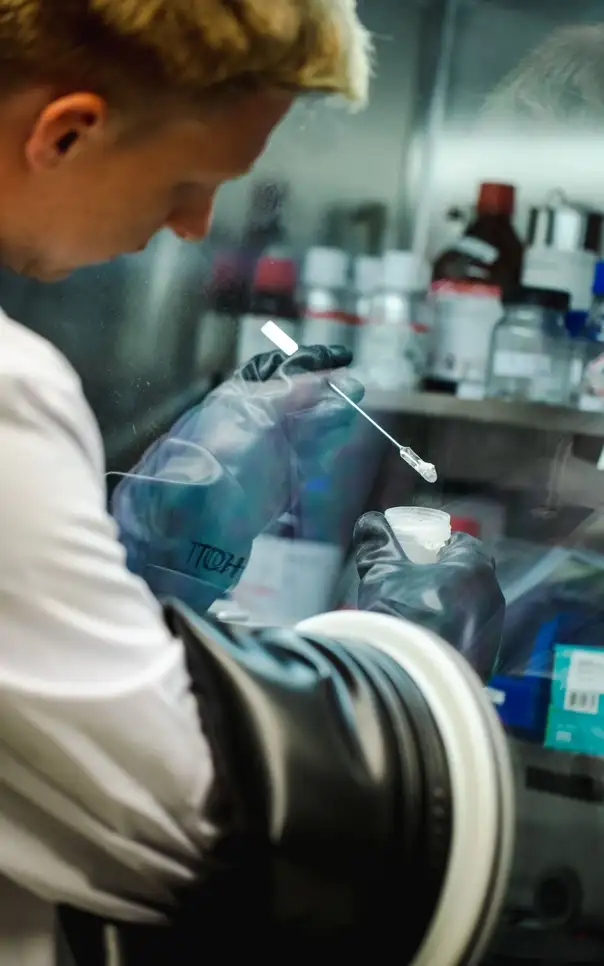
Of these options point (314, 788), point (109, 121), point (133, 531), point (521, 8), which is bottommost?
point (314, 788)

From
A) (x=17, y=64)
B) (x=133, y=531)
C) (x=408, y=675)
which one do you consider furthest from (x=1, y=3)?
(x=408, y=675)

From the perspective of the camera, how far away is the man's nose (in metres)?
0.66

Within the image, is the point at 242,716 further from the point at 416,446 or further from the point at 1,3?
the point at 1,3

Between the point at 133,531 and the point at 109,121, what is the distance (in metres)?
0.29

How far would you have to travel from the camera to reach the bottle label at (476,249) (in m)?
0.85

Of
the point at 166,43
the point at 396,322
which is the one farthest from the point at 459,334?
the point at 166,43

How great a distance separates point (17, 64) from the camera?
22.2 inches

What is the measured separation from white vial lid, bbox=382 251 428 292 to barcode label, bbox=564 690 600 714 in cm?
36

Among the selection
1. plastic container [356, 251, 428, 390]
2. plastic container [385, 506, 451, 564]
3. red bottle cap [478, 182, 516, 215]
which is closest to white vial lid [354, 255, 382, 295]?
plastic container [356, 251, 428, 390]

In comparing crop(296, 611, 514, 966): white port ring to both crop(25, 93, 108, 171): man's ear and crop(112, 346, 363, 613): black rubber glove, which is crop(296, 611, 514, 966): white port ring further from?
crop(25, 93, 108, 171): man's ear

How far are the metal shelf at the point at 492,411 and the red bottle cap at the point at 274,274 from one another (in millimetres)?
124

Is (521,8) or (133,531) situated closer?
(133,531)

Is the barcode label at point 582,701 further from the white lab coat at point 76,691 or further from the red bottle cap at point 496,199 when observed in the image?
the red bottle cap at point 496,199

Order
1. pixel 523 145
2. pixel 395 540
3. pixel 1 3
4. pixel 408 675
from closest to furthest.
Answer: pixel 1 3 < pixel 408 675 < pixel 395 540 < pixel 523 145
